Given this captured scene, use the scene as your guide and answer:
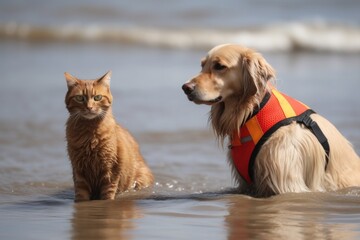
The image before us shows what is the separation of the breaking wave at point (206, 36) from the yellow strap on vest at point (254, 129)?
30.1ft

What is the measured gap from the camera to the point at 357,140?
800 centimetres

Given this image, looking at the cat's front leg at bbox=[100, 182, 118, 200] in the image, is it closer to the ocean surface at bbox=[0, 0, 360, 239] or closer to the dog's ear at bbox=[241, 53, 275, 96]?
the ocean surface at bbox=[0, 0, 360, 239]

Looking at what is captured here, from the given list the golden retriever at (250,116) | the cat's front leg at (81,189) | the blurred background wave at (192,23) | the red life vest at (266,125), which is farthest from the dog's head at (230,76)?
the blurred background wave at (192,23)

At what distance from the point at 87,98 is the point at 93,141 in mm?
303

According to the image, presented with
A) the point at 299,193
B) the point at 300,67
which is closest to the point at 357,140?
the point at 299,193

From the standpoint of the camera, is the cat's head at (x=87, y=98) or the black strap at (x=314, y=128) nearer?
the cat's head at (x=87, y=98)

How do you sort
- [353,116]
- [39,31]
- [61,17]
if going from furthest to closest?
[61,17] → [39,31] → [353,116]

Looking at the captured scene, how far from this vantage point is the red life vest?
5.61 metres

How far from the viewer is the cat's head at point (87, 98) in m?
5.41

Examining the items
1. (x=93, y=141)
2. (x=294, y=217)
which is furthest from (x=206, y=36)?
(x=294, y=217)

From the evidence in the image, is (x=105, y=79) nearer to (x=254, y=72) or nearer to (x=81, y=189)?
(x=81, y=189)

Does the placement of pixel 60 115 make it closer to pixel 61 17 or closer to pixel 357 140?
pixel 357 140

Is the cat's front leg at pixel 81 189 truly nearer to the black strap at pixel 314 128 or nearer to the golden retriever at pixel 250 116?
the golden retriever at pixel 250 116

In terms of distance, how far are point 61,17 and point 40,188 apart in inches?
438
